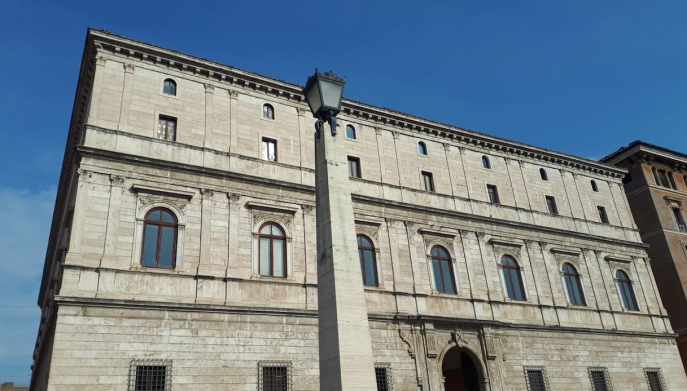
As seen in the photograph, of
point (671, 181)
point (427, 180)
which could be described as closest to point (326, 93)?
point (427, 180)

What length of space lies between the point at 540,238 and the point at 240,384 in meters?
16.1

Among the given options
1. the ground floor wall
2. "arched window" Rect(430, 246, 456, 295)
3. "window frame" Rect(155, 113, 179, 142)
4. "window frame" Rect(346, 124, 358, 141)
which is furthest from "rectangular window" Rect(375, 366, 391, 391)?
"window frame" Rect(155, 113, 179, 142)

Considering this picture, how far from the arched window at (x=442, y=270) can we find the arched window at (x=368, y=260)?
108 inches

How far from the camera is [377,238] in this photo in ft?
72.8

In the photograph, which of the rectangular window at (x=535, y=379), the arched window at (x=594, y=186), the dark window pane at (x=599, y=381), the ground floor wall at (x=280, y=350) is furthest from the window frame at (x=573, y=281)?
the arched window at (x=594, y=186)

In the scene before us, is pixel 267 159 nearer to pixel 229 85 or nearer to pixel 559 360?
pixel 229 85

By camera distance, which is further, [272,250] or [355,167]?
[355,167]

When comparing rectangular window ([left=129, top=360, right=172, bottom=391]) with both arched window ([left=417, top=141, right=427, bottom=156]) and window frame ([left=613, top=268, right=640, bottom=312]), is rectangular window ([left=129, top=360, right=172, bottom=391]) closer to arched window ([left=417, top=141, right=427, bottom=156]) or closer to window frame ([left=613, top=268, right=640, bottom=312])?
arched window ([left=417, top=141, right=427, bottom=156])

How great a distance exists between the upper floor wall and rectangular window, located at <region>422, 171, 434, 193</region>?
5 centimetres

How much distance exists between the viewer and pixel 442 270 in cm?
2322

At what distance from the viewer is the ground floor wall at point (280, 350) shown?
1549 centimetres

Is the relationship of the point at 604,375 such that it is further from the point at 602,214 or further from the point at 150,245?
the point at 150,245

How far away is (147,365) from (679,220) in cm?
3183

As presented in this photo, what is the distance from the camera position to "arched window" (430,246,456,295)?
2283 cm
